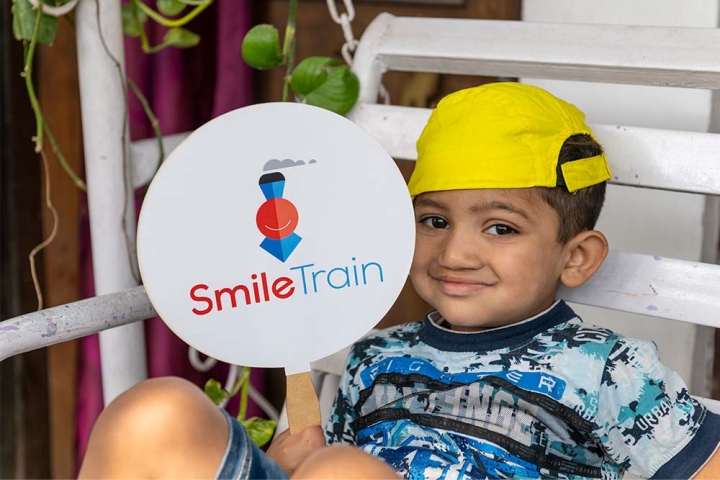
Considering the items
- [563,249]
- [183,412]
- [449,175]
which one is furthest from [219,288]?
[563,249]

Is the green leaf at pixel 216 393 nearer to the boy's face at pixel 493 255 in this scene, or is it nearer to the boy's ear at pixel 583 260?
the boy's face at pixel 493 255

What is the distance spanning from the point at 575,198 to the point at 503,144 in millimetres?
111

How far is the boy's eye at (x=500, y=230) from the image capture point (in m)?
1.04

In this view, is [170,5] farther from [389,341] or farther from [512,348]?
[512,348]

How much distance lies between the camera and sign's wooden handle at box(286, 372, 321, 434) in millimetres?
937

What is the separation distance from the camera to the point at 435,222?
1.08m

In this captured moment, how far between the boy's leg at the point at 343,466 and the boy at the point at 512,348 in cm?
14

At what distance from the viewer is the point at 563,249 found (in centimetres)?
106

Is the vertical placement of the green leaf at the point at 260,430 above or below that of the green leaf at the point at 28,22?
below

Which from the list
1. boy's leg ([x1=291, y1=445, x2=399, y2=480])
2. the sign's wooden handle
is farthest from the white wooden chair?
boy's leg ([x1=291, y1=445, x2=399, y2=480])

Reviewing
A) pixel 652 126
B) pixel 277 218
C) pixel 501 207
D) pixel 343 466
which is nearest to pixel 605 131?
pixel 501 207

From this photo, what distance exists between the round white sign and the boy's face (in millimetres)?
105

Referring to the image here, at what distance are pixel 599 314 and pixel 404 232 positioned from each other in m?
0.65

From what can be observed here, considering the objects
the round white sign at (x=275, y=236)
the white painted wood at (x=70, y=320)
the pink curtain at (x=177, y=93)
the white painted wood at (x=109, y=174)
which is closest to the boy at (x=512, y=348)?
the round white sign at (x=275, y=236)
